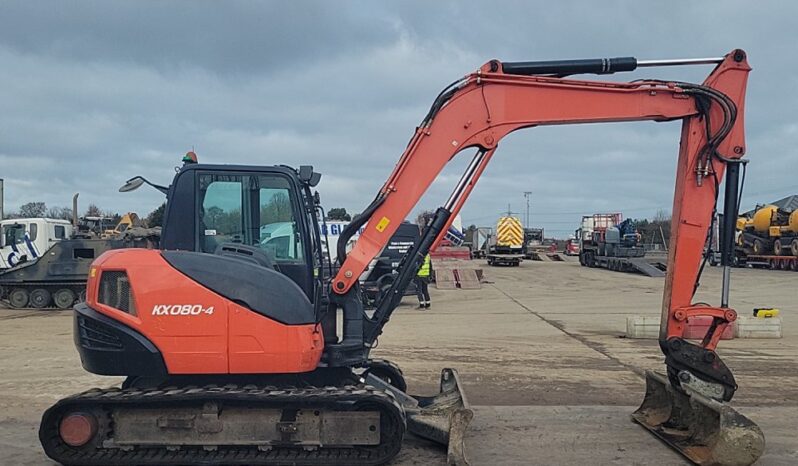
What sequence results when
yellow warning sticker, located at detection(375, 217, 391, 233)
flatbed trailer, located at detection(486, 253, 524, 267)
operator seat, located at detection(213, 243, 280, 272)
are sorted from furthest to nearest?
flatbed trailer, located at detection(486, 253, 524, 267), yellow warning sticker, located at detection(375, 217, 391, 233), operator seat, located at detection(213, 243, 280, 272)

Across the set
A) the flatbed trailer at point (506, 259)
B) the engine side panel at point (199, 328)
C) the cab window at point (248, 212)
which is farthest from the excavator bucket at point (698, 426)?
the flatbed trailer at point (506, 259)

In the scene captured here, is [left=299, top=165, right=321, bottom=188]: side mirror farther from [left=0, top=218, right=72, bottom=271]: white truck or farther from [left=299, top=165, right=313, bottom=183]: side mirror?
[left=0, top=218, right=72, bottom=271]: white truck

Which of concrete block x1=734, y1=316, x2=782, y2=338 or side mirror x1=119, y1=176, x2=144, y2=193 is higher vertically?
side mirror x1=119, y1=176, x2=144, y2=193

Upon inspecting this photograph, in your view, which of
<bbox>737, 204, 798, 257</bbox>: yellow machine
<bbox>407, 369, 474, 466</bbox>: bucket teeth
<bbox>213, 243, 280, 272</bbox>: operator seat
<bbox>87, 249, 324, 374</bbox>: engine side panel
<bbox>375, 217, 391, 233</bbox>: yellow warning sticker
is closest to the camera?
<bbox>407, 369, 474, 466</bbox>: bucket teeth

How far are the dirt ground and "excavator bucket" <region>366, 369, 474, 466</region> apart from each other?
23 centimetres

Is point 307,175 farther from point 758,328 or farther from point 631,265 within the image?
point 631,265

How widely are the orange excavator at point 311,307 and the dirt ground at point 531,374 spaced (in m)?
0.65

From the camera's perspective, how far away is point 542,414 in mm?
7250

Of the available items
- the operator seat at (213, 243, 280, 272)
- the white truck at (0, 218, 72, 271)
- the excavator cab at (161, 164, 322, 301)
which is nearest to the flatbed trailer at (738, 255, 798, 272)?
the white truck at (0, 218, 72, 271)

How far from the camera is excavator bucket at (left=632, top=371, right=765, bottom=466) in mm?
5176

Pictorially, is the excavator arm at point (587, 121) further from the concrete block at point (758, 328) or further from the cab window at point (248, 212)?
the concrete block at point (758, 328)

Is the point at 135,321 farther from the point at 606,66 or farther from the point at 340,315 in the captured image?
the point at 606,66

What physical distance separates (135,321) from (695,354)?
4.94 metres

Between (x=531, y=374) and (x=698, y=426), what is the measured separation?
150 inches
